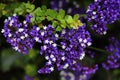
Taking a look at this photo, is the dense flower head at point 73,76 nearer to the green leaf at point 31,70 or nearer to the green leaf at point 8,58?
the green leaf at point 31,70

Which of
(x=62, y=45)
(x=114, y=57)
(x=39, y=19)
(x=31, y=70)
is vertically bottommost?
(x=31, y=70)

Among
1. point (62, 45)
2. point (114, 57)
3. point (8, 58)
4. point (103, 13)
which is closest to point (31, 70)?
point (8, 58)

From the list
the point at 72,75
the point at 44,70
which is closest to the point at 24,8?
the point at 44,70

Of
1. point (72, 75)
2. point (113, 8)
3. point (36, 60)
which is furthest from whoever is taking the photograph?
point (36, 60)

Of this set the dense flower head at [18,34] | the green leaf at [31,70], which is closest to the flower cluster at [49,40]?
the dense flower head at [18,34]

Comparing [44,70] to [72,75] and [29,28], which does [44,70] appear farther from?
[72,75]

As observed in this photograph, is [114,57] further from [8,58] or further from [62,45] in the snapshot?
[8,58]
